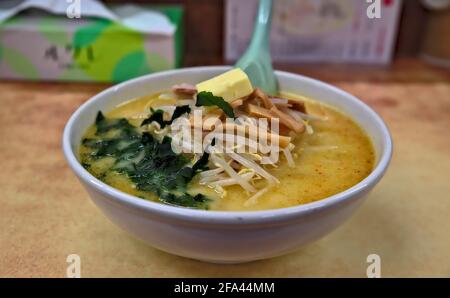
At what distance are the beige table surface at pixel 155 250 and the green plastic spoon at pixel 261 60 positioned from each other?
30 cm

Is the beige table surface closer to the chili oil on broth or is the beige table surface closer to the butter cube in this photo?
the chili oil on broth

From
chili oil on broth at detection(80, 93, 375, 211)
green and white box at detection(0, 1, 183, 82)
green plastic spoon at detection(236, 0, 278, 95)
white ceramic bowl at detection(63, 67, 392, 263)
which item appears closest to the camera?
white ceramic bowl at detection(63, 67, 392, 263)

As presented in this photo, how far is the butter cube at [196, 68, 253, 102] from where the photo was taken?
83 cm

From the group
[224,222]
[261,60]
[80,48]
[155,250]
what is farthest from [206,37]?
[224,222]

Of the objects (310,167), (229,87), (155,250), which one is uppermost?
(229,87)

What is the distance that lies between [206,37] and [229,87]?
86cm

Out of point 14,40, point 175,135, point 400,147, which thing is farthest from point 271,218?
point 14,40

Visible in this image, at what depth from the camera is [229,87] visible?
2.73ft

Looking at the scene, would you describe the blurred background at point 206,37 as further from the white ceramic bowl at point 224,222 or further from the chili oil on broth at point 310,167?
the white ceramic bowl at point 224,222

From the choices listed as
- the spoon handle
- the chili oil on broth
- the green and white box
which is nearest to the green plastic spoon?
the spoon handle

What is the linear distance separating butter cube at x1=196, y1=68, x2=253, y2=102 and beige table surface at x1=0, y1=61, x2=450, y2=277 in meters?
0.27

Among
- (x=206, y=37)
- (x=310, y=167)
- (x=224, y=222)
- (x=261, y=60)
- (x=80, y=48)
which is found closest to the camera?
(x=224, y=222)

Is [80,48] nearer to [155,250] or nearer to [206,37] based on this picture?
[206,37]
